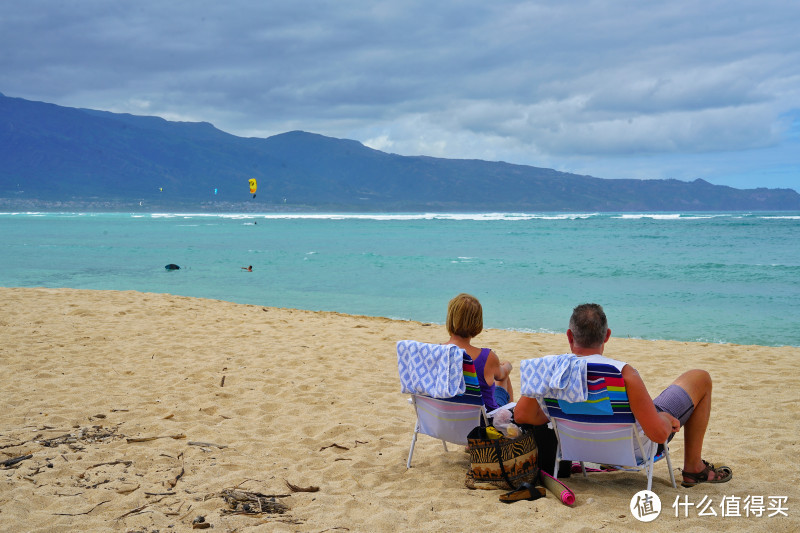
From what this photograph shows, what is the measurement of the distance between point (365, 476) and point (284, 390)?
2173 millimetres

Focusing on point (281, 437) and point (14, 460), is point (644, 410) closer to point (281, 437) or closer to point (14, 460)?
point (281, 437)

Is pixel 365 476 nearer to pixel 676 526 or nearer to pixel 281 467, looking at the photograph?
pixel 281 467

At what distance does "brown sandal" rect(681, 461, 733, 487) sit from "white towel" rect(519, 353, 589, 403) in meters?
1.12

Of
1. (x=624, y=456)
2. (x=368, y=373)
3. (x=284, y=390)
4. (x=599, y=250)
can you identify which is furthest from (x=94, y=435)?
(x=599, y=250)

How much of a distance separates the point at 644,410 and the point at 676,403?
0.53 meters

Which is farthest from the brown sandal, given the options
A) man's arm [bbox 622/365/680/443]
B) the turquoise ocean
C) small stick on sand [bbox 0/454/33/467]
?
the turquoise ocean

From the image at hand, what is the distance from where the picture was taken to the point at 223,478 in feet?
12.0

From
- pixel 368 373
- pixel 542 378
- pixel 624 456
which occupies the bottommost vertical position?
pixel 368 373

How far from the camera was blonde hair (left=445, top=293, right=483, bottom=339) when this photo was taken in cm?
360

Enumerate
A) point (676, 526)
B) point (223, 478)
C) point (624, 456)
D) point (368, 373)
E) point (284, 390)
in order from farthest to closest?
point (368, 373), point (284, 390), point (223, 478), point (624, 456), point (676, 526)

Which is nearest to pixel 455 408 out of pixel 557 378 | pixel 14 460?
pixel 557 378

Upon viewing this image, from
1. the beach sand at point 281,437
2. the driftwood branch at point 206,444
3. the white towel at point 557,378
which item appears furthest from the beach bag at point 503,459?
the driftwood branch at point 206,444

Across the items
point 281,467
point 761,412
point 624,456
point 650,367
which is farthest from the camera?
point 650,367

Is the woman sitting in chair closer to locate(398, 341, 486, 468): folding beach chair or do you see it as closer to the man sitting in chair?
locate(398, 341, 486, 468): folding beach chair
